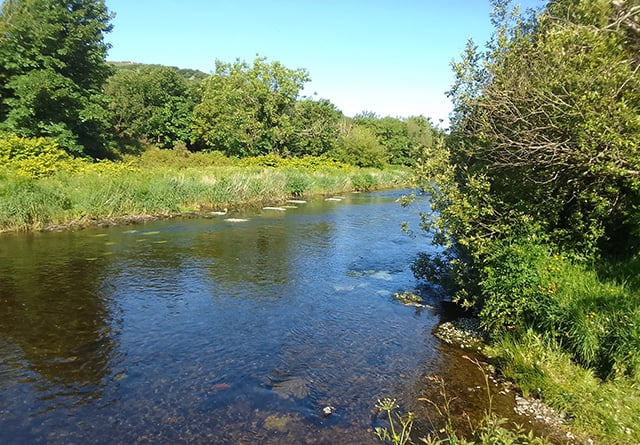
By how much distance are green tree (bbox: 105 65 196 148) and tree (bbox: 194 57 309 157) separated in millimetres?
2176

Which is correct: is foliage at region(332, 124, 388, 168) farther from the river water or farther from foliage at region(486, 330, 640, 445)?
foliage at region(486, 330, 640, 445)

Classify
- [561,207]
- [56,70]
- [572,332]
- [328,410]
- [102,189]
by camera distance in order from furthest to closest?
[56,70] < [102,189] < [561,207] < [572,332] < [328,410]

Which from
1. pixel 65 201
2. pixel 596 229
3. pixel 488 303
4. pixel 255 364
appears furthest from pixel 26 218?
pixel 596 229

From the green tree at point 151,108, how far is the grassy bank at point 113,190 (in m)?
20.6

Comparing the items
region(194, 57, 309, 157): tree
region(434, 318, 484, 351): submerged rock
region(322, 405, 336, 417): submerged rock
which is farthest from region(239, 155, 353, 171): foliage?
region(322, 405, 336, 417): submerged rock

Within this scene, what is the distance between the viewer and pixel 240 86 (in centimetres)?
5300

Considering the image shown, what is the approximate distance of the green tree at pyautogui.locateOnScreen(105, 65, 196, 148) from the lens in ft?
168

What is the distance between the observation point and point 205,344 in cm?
941

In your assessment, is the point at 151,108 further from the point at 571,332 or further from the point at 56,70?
the point at 571,332

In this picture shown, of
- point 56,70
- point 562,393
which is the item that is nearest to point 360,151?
point 56,70

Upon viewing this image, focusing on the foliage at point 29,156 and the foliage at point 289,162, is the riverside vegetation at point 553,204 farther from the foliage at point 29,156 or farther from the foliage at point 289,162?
the foliage at point 289,162

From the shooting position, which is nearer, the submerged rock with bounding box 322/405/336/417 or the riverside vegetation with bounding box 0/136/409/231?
the submerged rock with bounding box 322/405/336/417

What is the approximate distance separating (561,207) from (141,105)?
170ft

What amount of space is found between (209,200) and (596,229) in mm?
24135
